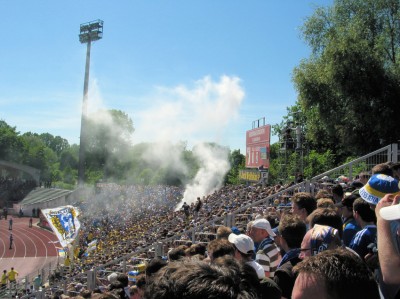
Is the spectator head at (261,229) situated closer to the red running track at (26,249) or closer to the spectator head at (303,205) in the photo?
the spectator head at (303,205)

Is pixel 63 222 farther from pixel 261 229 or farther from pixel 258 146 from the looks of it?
pixel 261 229

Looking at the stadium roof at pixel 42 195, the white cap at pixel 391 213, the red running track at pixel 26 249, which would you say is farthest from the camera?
the stadium roof at pixel 42 195

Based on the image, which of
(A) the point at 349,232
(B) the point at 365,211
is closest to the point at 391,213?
(B) the point at 365,211

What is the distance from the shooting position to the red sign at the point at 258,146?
81.0 ft

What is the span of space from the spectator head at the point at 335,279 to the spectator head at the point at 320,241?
1.35m

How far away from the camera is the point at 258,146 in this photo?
25.9 meters

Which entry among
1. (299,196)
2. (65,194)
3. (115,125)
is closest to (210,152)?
(65,194)

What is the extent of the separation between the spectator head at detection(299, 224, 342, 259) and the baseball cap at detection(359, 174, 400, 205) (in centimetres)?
52

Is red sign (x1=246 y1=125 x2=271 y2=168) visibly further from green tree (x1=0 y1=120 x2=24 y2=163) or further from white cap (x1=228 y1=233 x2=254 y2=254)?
green tree (x1=0 y1=120 x2=24 y2=163)

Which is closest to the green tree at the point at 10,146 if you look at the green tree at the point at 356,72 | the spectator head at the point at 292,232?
the green tree at the point at 356,72

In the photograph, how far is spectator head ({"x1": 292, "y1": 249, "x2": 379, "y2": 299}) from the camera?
1634mm

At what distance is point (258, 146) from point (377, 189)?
22523mm

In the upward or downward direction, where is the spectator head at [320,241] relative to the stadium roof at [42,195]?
upward

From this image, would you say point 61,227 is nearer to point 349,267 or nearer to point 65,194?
point 349,267
